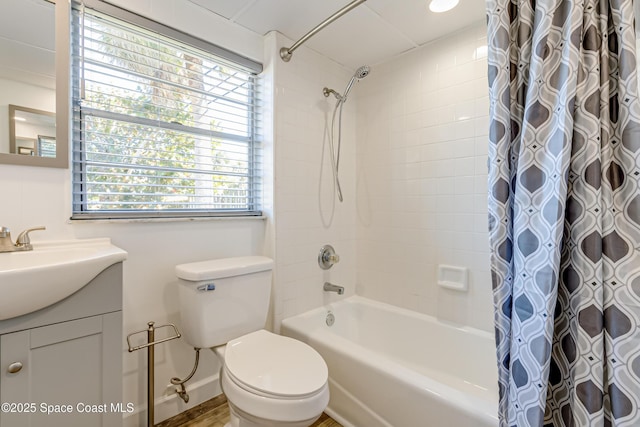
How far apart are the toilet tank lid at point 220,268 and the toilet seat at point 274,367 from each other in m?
0.32

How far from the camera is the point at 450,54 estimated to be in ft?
5.95

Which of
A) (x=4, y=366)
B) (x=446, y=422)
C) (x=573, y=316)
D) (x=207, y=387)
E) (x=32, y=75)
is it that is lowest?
(x=207, y=387)

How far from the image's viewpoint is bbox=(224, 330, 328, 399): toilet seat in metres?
1.10

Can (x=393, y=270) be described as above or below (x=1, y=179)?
below

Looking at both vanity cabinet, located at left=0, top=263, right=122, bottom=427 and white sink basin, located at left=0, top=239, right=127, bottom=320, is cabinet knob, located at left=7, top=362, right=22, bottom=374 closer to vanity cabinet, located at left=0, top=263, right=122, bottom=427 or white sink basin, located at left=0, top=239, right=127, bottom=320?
vanity cabinet, located at left=0, top=263, right=122, bottom=427

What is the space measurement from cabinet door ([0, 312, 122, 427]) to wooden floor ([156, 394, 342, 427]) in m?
0.60

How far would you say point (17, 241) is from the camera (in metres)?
1.11

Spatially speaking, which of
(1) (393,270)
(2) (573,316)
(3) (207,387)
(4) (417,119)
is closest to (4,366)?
(3) (207,387)

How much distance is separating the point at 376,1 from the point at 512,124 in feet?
3.48

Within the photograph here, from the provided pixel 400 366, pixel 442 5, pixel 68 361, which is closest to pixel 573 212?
pixel 400 366

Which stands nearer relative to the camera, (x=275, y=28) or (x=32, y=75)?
(x=32, y=75)

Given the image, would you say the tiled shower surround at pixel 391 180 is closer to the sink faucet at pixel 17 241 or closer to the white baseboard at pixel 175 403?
the white baseboard at pixel 175 403

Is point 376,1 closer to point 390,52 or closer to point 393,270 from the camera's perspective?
point 390,52

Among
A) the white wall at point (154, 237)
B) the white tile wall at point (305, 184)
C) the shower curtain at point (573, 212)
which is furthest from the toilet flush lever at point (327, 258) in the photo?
the shower curtain at point (573, 212)
